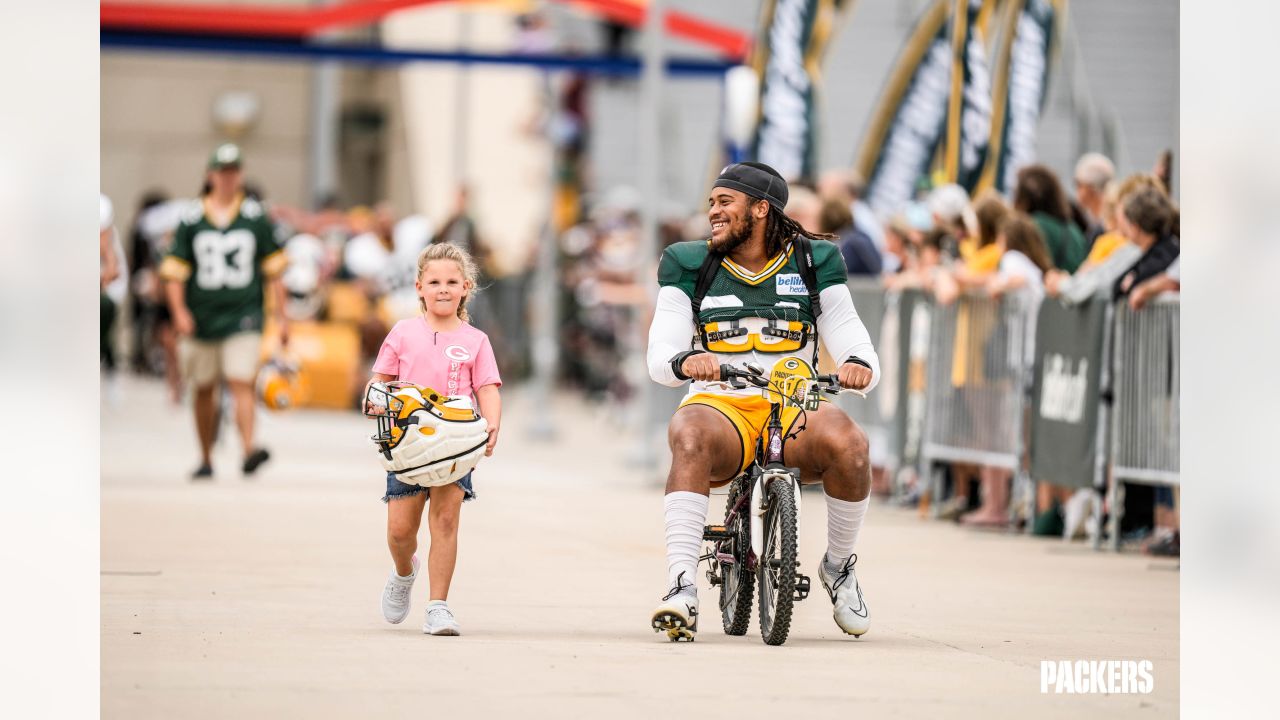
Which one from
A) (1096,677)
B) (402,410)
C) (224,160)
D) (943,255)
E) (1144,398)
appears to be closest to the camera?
(1096,677)

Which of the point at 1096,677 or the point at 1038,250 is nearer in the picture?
the point at 1096,677

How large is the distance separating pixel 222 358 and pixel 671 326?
A: 8078 millimetres

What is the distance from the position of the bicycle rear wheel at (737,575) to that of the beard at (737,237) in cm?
81

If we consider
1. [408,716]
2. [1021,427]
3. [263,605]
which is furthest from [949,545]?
[408,716]

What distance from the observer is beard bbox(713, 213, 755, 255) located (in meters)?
8.75

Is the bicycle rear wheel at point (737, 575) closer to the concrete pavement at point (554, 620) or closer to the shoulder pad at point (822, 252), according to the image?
the concrete pavement at point (554, 620)

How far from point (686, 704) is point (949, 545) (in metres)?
6.13

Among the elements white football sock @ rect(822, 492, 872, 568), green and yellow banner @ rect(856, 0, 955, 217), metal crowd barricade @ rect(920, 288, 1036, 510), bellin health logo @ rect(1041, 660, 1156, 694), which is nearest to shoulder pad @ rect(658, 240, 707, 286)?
white football sock @ rect(822, 492, 872, 568)

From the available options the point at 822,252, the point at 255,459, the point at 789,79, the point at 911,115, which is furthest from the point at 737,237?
the point at 911,115

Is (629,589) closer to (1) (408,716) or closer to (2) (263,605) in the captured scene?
(2) (263,605)

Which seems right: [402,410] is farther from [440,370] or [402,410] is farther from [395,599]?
[395,599]

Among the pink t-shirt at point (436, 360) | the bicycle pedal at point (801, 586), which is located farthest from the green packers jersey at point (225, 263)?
the bicycle pedal at point (801, 586)

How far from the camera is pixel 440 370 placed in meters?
8.59
